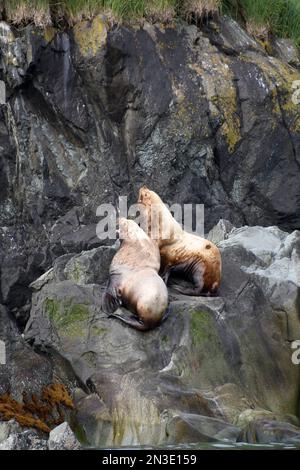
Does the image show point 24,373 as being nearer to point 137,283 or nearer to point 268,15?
point 137,283

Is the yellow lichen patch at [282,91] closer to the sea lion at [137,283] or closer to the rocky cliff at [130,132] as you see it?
the rocky cliff at [130,132]

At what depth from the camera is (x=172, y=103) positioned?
1363 cm

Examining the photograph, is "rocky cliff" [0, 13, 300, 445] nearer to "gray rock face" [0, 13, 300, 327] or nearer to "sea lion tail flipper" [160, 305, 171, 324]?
"gray rock face" [0, 13, 300, 327]

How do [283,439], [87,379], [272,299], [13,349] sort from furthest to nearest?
[13,349]
[272,299]
[87,379]
[283,439]

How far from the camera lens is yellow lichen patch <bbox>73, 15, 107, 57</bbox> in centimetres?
1359

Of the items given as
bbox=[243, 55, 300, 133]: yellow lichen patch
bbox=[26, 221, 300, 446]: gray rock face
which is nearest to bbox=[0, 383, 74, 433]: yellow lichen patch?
bbox=[26, 221, 300, 446]: gray rock face

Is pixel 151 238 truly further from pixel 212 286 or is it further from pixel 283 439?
pixel 283 439

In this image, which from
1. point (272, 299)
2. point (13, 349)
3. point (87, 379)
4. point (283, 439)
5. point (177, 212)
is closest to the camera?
point (283, 439)

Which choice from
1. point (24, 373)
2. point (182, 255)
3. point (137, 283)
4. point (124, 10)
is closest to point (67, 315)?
point (137, 283)

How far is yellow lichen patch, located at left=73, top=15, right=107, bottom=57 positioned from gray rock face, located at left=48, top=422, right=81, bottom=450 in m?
6.77

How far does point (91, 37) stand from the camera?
1364 centimetres

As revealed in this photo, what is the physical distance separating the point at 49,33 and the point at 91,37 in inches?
21.7

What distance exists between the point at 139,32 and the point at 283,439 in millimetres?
6901

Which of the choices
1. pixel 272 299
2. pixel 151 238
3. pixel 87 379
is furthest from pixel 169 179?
pixel 87 379
